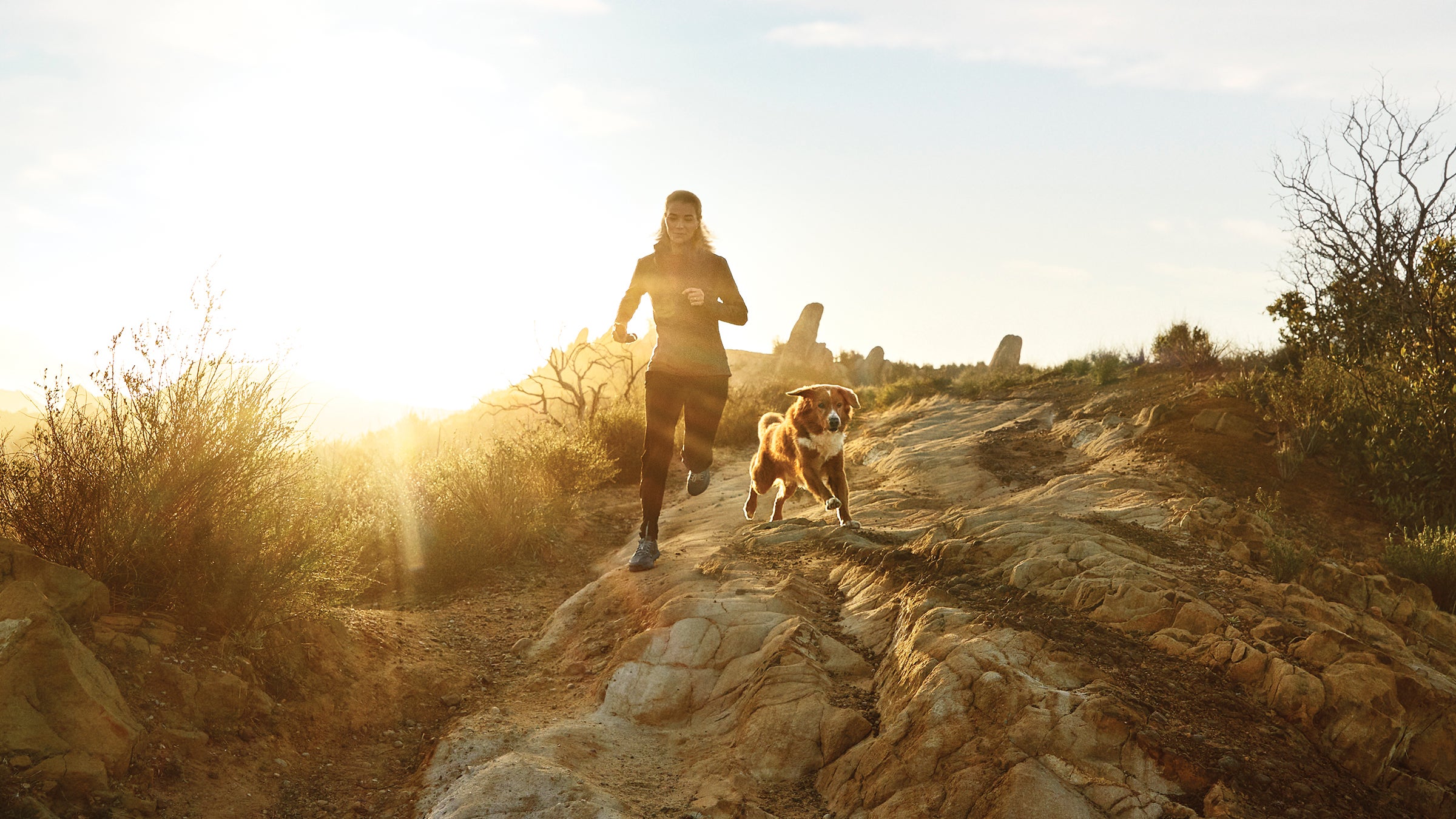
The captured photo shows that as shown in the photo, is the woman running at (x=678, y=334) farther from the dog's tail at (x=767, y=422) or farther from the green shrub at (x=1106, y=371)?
the green shrub at (x=1106, y=371)

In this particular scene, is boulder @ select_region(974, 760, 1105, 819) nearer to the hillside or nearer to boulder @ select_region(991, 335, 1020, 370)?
the hillside

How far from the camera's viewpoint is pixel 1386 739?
300 centimetres

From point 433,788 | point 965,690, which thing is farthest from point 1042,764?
point 433,788

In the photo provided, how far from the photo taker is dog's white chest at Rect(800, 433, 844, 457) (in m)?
7.38

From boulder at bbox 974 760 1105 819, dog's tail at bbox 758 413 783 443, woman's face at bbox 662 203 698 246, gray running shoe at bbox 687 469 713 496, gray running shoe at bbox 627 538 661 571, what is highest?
woman's face at bbox 662 203 698 246

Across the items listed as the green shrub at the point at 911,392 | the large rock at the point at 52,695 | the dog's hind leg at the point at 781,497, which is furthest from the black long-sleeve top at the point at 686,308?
the green shrub at the point at 911,392

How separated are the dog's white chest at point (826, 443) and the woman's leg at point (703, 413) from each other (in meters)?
1.38

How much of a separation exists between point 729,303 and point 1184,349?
41.8 feet

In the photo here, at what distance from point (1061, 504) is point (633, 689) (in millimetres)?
4666

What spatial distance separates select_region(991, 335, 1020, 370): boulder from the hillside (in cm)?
2826

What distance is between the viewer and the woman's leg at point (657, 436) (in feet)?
19.4

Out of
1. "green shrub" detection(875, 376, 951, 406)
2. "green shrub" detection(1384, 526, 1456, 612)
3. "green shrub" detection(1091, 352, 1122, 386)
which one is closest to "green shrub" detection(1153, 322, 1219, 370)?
"green shrub" detection(1091, 352, 1122, 386)

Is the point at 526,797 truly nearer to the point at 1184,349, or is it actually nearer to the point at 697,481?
the point at 697,481

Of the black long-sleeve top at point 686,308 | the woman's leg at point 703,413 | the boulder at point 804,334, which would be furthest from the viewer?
the boulder at point 804,334
